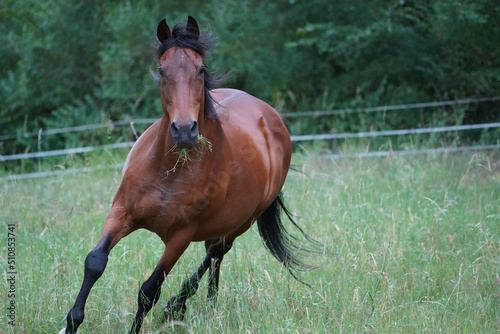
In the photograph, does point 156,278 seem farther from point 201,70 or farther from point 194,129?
point 201,70

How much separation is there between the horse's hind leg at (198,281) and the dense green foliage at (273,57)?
21.3ft

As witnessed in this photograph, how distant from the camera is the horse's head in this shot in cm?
288

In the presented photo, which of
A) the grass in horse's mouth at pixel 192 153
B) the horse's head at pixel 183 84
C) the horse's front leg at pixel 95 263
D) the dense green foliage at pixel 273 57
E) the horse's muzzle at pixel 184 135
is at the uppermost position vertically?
the horse's head at pixel 183 84

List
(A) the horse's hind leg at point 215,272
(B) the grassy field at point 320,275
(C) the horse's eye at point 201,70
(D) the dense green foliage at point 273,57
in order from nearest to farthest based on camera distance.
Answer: (C) the horse's eye at point 201,70 < (B) the grassy field at point 320,275 < (A) the horse's hind leg at point 215,272 < (D) the dense green foliage at point 273,57

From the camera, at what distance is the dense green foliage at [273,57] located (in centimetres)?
1072

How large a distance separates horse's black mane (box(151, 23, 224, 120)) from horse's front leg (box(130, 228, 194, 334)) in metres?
0.79

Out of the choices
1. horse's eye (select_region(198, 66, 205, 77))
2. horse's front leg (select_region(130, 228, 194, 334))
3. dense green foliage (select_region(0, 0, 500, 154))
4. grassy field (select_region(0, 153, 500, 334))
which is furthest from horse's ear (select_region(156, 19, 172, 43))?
dense green foliage (select_region(0, 0, 500, 154))

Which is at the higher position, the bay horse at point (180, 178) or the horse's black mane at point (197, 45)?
the horse's black mane at point (197, 45)

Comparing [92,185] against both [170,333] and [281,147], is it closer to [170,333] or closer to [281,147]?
[281,147]

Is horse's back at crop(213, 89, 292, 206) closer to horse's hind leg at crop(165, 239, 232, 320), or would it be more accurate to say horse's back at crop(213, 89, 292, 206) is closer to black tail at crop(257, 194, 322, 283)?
black tail at crop(257, 194, 322, 283)

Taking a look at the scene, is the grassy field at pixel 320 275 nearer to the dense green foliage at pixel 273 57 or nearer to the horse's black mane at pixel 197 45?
the horse's black mane at pixel 197 45

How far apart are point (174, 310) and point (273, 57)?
9.58 metres

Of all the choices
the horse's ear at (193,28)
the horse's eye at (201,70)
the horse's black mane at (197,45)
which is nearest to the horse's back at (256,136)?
the horse's black mane at (197,45)

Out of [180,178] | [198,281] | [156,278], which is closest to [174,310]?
[198,281]
